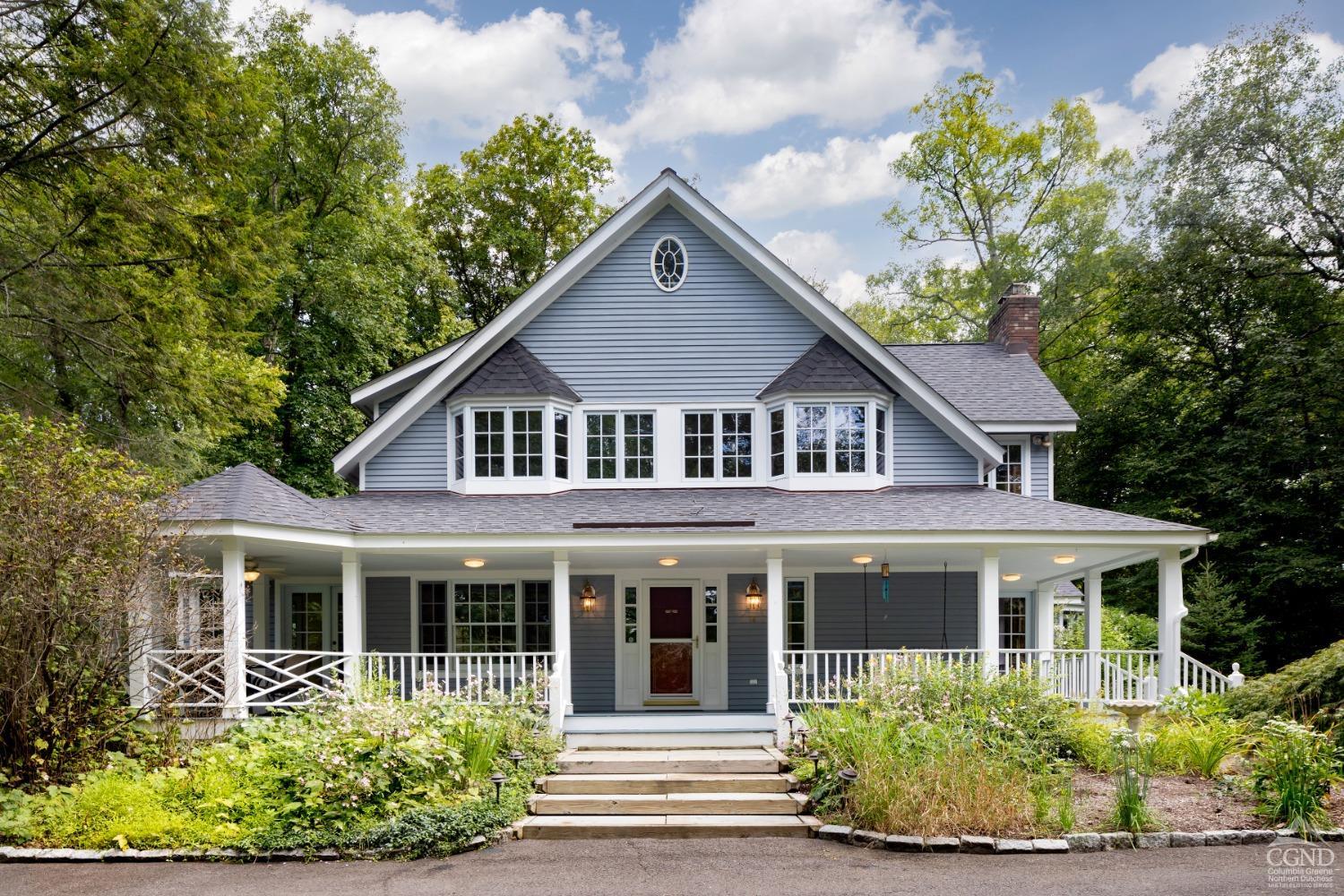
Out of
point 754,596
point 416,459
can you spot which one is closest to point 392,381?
point 416,459

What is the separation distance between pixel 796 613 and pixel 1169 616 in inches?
206

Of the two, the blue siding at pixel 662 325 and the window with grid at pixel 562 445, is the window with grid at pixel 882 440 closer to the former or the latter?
the blue siding at pixel 662 325

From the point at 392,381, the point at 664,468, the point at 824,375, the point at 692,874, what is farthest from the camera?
the point at 392,381

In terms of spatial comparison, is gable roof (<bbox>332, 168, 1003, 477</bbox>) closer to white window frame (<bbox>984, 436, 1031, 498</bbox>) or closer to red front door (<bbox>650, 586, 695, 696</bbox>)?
white window frame (<bbox>984, 436, 1031, 498</bbox>)

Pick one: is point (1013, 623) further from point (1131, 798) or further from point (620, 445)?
point (1131, 798)

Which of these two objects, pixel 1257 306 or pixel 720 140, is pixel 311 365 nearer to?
pixel 720 140

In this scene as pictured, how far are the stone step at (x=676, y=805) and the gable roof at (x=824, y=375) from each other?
6477mm

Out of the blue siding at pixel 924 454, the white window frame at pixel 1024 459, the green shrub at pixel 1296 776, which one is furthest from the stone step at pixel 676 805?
the white window frame at pixel 1024 459

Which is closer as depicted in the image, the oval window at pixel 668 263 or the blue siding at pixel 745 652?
the blue siding at pixel 745 652

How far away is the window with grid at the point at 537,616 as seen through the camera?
13.5m

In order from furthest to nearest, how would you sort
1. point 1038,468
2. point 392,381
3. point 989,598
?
1. point 1038,468
2. point 392,381
3. point 989,598

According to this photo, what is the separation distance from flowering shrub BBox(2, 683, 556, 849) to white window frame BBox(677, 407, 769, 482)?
19.3ft

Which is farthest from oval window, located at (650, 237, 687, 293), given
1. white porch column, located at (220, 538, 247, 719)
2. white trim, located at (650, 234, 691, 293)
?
white porch column, located at (220, 538, 247, 719)

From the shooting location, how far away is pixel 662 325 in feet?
44.4
